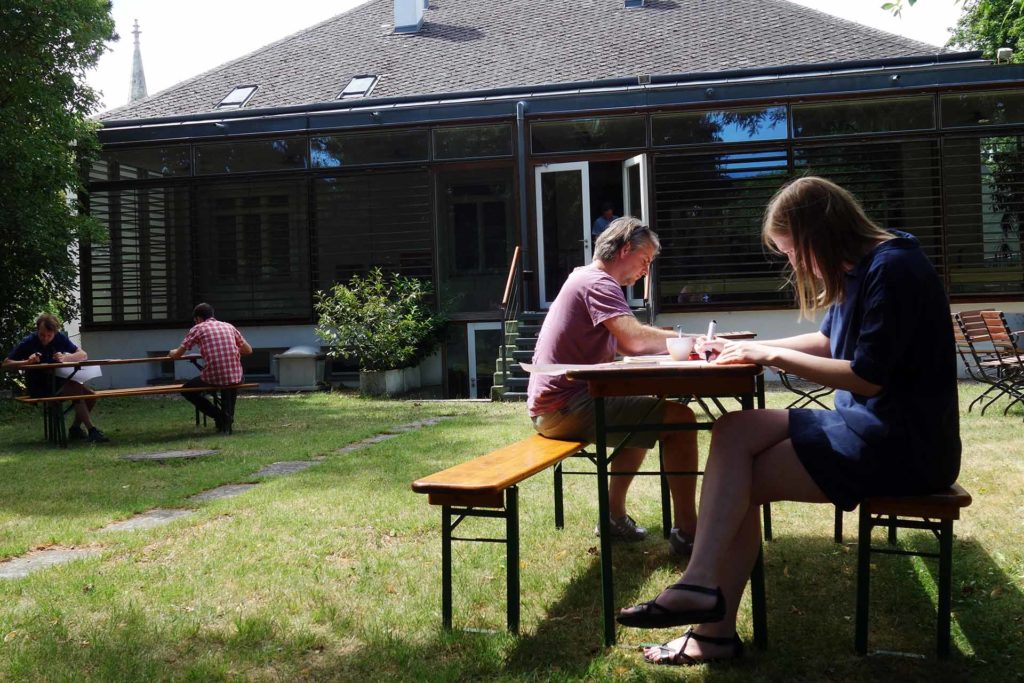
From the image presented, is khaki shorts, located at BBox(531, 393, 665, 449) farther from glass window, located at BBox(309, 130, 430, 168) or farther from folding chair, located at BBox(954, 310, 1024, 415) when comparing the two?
glass window, located at BBox(309, 130, 430, 168)

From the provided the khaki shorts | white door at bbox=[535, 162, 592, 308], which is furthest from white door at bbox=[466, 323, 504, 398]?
the khaki shorts

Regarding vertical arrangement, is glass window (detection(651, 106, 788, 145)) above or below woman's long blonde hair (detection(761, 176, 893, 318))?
above

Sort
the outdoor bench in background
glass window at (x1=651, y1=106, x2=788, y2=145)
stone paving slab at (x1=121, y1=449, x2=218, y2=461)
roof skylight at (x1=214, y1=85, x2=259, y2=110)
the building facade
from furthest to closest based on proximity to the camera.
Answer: roof skylight at (x1=214, y1=85, x2=259, y2=110) → glass window at (x1=651, y1=106, x2=788, y2=145) → the building facade → the outdoor bench in background → stone paving slab at (x1=121, y1=449, x2=218, y2=461)

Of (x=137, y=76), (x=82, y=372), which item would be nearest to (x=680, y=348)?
(x=82, y=372)

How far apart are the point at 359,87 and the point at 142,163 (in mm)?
4048

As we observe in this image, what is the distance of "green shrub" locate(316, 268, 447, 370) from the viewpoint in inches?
558

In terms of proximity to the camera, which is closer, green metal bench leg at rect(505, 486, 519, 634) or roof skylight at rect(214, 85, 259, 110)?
green metal bench leg at rect(505, 486, 519, 634)

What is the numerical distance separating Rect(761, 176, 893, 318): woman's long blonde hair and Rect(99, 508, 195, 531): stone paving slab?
385 centimetres

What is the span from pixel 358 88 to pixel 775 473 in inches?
645

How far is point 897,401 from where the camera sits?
2896mm

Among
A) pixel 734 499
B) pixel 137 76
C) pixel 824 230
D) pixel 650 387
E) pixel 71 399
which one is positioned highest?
pixel 137 76

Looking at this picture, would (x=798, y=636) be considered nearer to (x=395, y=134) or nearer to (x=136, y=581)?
(x=136, y=581)

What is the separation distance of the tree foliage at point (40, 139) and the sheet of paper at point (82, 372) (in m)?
3.78

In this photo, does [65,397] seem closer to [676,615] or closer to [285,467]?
[285,467]
